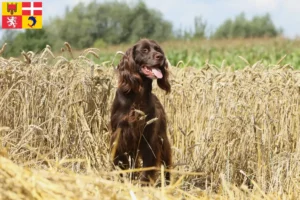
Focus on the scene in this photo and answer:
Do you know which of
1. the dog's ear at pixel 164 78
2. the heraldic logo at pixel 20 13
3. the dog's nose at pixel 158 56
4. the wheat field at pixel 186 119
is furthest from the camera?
the heraldic logo at pixel 20 13

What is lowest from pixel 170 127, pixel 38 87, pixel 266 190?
pixel 266 190

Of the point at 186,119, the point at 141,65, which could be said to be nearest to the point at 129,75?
the point at 141,65

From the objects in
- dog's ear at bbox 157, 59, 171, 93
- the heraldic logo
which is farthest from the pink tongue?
the heraldic logo

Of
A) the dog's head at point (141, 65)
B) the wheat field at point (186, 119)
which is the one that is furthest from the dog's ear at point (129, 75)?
the wheat field at point (186, 119)

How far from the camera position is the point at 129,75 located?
5137 millimetres

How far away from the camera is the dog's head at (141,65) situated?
5.08 m

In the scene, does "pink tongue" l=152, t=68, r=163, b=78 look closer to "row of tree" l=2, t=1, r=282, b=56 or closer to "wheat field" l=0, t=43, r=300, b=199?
"wheat field" l=0, t=43, r=300, b=199

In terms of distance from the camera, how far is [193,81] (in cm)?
657

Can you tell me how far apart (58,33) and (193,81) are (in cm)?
3920

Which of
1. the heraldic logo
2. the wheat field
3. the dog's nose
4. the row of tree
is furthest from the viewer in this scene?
the row of tree

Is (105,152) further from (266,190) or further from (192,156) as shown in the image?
(266,190)

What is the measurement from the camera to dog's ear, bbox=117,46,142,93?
5.08m

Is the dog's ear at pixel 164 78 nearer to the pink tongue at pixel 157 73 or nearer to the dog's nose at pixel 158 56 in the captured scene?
the pink tongue at pixel 157 73

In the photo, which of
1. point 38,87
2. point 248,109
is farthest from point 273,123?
point 38,87
